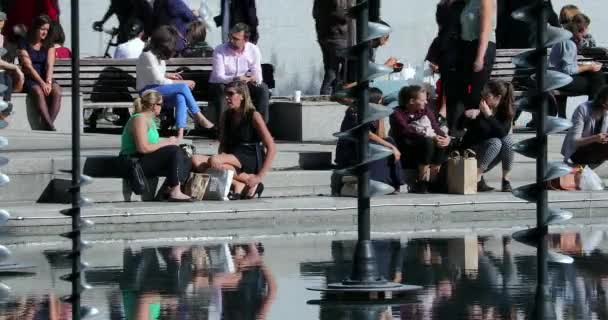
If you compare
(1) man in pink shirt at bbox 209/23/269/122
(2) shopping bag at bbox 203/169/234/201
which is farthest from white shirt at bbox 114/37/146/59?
(2) shopping bag at bbox 203/169/234/201

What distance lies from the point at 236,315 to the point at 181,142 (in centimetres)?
694

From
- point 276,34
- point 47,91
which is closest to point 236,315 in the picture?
point 47,91

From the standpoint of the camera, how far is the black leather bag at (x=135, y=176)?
51.6 ft

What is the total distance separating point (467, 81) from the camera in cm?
1778

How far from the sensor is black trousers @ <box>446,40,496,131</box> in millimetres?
17750

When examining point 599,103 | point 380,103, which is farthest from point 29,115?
point 599,103

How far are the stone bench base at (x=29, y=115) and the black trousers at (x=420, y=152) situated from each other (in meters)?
4.12

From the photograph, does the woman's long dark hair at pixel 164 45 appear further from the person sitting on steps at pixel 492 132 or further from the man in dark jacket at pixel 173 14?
the man in dark jacket at pixel 173 14

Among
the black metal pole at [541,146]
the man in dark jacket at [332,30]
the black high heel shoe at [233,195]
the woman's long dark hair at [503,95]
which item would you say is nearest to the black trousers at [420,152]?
the woman's long dark hair at [503,95]

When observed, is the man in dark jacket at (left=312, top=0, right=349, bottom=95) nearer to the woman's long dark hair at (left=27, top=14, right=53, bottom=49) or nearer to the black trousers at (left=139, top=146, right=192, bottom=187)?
the woman's long dark hair at (left=27, top=14, right=53, bottom=49)

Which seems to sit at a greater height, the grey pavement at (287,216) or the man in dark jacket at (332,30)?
the man in dark jacket at (332,30)

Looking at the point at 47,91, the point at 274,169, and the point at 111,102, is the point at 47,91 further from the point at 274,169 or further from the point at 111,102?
the point at 274,169

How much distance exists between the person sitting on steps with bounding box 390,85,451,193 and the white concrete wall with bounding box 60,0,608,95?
33.9 feet

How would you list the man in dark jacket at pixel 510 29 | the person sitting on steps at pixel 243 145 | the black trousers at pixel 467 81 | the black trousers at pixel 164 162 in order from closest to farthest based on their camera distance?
the black trousers at pixel 164 162, the person sitting on steps at pixel 243 145, the black trousers at pixel 467 81, the man in dark jacket at pixel 510 29
